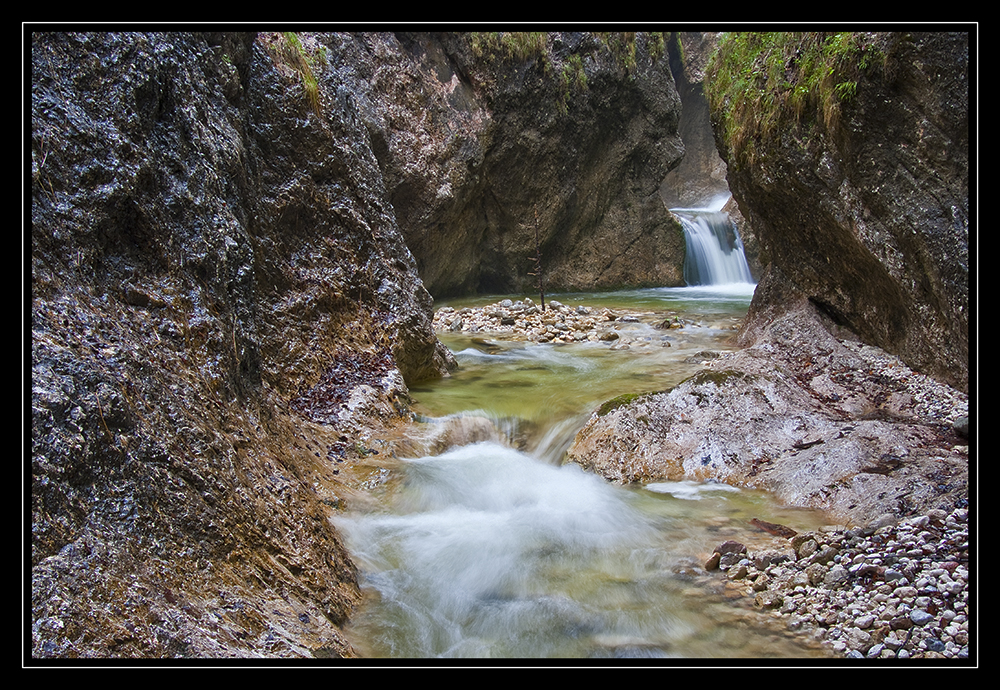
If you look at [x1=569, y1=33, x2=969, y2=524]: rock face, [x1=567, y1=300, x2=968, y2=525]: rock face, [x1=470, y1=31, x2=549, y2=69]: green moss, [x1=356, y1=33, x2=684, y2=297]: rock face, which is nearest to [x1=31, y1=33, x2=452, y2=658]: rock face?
[x1=567, y1=300, x2=968, y2=525]: rock face

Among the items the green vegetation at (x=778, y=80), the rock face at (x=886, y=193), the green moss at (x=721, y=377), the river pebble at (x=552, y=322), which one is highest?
the green vegetation at (x=778, y=80)

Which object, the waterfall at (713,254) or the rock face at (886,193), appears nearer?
the rock face at (886,193)

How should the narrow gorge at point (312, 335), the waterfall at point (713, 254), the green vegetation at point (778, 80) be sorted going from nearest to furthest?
the narrow gorge at point (312, 335) → the green vegetation at point (778, 80) → the waterfall at point (713, 254)

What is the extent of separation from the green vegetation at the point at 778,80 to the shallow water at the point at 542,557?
319cm

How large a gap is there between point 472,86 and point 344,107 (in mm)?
8474

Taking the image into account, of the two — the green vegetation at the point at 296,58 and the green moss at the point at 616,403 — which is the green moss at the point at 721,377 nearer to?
the green moss at the point at 616,403

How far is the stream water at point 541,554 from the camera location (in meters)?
2.76

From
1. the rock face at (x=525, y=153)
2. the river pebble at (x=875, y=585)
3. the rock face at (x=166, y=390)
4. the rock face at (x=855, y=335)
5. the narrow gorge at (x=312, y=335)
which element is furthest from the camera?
the rock face at (x=525, y=153)

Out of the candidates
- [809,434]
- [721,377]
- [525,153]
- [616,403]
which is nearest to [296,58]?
[616,403]

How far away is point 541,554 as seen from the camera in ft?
11.7

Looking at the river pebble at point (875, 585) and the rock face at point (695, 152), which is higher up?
the rock face at point (695, 152)

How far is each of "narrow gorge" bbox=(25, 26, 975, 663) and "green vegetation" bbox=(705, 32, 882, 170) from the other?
0.03 m

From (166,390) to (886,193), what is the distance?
5.02 meters

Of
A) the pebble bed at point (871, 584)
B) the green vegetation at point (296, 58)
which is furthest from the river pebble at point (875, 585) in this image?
the green vegetation at point (296, 58)
